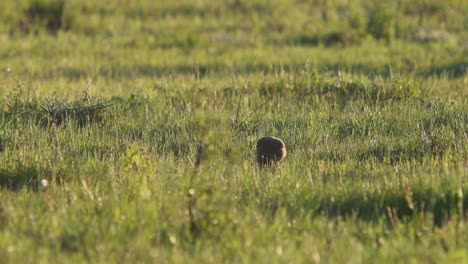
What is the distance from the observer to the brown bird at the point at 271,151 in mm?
4496

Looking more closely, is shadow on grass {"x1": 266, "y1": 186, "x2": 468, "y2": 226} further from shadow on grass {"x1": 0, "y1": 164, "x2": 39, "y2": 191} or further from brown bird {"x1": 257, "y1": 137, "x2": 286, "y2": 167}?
shadow on grass {"x1": 0, "y1": 164, "x2": 39, "y2": 191}

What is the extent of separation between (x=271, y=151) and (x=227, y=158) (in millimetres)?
346

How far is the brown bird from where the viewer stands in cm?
450

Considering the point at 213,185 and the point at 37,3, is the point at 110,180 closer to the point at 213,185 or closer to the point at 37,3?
the point at 213,185

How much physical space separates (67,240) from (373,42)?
8053mm

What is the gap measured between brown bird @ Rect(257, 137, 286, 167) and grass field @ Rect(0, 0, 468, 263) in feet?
0.22

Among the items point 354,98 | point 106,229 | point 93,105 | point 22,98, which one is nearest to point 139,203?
point 106,229

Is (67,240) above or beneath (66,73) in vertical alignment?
above

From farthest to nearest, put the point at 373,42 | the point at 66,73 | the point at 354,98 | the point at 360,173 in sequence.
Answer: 1. the point at 373,42
2. the point at 66,73
3. the point at 354,98
4. the point at 360,173

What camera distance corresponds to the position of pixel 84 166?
4336 mm

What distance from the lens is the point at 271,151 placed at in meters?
4.50

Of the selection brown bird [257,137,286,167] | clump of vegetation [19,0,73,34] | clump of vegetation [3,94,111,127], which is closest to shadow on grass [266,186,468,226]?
brown bird [257,137,286,167]

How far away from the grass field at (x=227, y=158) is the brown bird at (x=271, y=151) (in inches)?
2.6

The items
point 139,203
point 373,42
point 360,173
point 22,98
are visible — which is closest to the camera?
point 139,203
